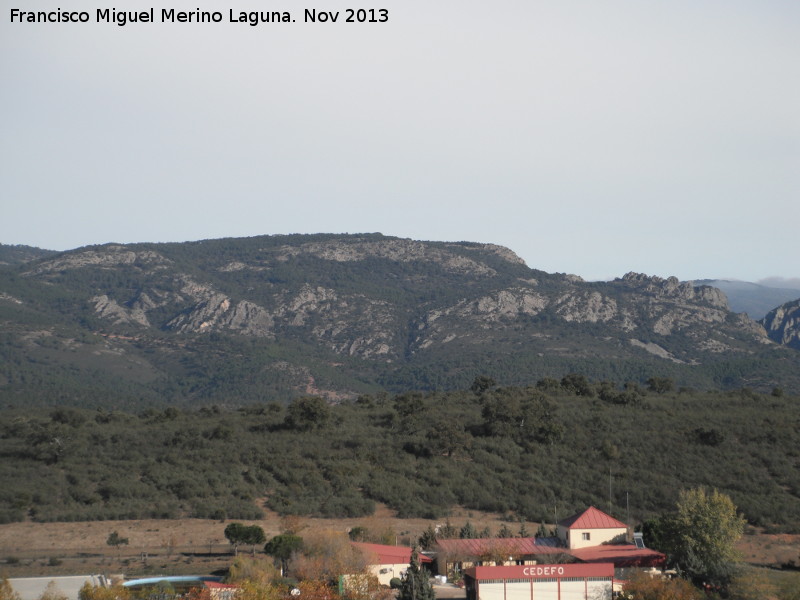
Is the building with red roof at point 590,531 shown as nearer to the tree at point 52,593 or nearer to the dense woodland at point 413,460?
the dense woodland at point 413,460

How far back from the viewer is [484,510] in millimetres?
65312

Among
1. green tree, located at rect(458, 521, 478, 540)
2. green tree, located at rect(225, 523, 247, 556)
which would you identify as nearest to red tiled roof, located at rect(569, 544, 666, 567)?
green tree, located at rect(458, 521, 478, 540)

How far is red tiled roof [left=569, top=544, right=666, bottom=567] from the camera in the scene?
46250 mm

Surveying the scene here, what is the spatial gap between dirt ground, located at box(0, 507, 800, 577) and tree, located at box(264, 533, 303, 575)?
2491 mm

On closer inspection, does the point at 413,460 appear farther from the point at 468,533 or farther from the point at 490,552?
the point at 490,552

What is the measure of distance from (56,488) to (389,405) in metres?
41.3

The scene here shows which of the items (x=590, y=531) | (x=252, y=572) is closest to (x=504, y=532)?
(x=590, y=531)

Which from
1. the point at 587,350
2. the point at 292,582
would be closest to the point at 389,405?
the point at 292,582

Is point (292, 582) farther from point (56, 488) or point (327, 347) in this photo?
point (327, 347)

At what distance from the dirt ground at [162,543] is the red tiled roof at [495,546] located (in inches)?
186

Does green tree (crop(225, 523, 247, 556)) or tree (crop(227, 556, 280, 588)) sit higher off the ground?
tree (crop(227, 556, 280, 588))

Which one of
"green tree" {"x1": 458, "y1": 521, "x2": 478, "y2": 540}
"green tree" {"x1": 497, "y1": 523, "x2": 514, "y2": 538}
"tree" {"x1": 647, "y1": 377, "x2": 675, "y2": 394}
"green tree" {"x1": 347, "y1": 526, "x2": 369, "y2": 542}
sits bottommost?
"green tree" {"x1": 497, "y1": 523, "x2": 514, "y2": 538}

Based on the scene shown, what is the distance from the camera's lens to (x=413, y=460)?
73000mm

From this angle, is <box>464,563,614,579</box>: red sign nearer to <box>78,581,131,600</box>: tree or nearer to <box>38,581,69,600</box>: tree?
<box>78,581,131,600</box>: tree
